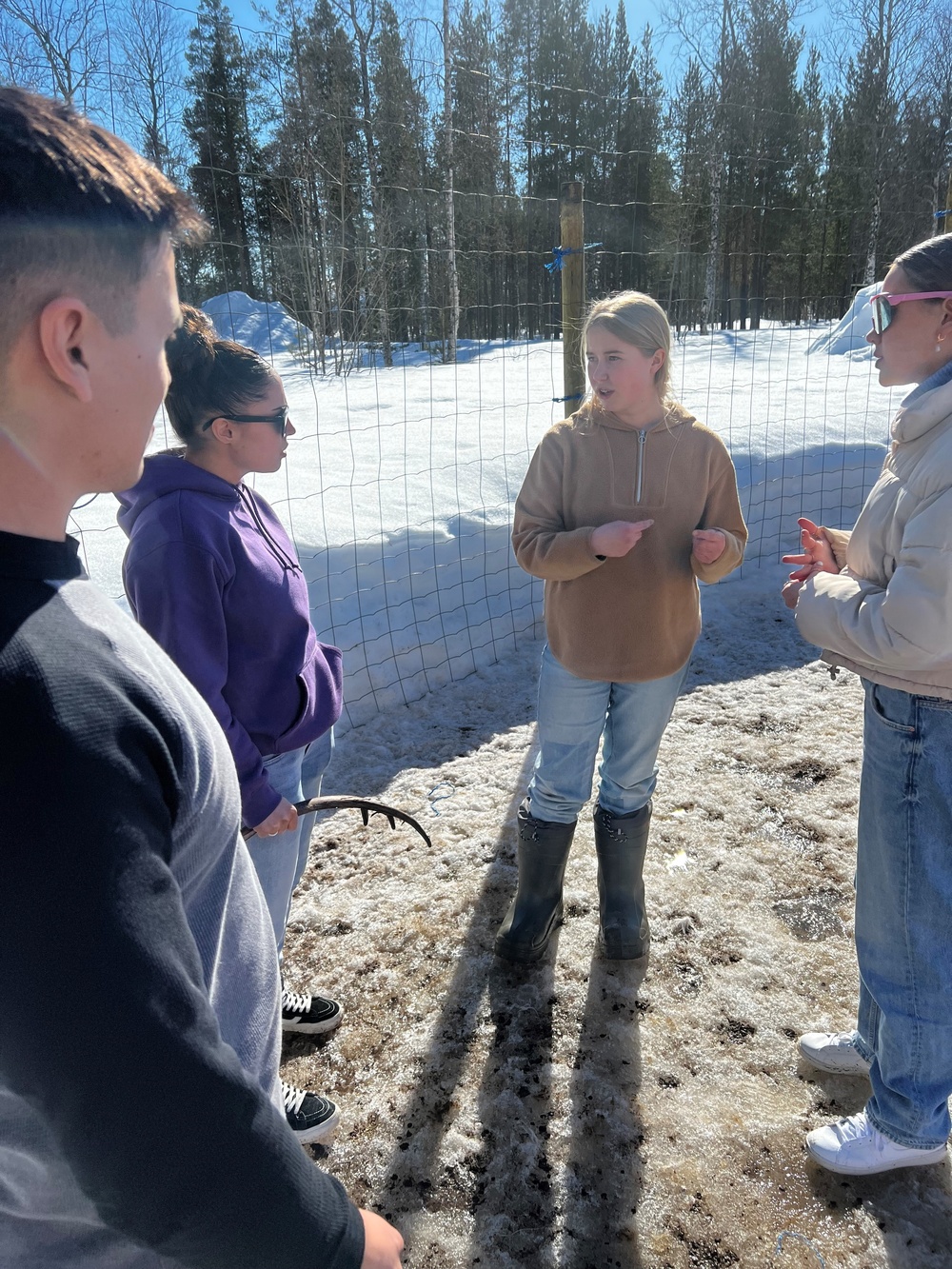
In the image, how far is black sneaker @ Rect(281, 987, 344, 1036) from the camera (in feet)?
7.16

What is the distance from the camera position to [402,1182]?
182 centimetres

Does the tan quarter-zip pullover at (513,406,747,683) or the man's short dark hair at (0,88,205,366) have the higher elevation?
the man's short dark hair at (0,88,205,366)

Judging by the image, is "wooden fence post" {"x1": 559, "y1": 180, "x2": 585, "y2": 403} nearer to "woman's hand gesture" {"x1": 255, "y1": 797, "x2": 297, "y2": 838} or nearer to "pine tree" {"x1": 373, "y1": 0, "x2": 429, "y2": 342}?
"woman's hand gesture" {"x1": 255, "y1": 797, "x2": 297, "y2": 838}

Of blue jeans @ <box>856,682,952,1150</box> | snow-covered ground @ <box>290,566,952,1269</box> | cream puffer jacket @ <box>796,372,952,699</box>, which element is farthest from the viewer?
snow-covered ground @ <box>290,566,952,1269</box>

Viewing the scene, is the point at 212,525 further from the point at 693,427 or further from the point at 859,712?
the point at 859,712

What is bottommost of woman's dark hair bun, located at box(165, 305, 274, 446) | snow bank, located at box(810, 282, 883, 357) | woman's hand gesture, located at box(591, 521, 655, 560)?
woman's hand gesture, located at box(591, 521, 655, 560)

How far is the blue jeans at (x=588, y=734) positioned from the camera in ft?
7.73

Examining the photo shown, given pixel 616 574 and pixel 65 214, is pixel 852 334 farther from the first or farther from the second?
pixel 65 214

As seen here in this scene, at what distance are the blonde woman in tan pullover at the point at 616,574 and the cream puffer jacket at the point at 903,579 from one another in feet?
1.90

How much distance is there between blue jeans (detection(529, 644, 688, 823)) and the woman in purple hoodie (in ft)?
2.48

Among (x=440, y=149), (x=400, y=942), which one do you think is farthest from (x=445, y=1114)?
(x=440, y=149)

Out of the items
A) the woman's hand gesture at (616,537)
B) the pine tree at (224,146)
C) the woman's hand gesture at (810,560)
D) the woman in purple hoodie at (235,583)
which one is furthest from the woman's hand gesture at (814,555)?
the pine tree at (224,146)

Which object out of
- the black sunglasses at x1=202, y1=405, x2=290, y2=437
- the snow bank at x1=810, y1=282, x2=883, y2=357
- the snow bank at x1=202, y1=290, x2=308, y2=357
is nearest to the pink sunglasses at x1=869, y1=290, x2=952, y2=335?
the black sunglasses at x1=202, y1=405, x2=290, y2=437

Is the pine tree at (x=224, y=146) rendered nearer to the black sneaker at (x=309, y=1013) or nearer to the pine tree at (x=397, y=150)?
the pine tree at (x=397, y=150)
